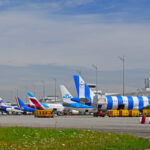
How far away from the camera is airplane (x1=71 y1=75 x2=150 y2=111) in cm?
9225

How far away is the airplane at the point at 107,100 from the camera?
92250 millimetres

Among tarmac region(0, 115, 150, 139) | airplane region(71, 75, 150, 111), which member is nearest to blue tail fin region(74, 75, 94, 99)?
airplane region(71, 75, 150, 111)

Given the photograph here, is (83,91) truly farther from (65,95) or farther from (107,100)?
(65,95)

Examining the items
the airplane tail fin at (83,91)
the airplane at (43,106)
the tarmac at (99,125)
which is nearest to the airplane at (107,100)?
the airplane tail fin at (83,91)

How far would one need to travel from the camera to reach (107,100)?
92562 mm

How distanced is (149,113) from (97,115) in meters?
10.3

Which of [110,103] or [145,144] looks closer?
[145,144]

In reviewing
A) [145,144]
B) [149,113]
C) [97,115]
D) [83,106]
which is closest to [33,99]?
[83,106]

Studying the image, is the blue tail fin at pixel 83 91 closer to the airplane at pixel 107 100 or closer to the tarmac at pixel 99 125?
the airplane at pixel 107 100

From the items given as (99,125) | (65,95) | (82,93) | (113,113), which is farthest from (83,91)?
(99,125)

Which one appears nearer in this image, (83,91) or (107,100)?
(107,100)

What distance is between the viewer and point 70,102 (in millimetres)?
99062

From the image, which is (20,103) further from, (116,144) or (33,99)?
(116,144)

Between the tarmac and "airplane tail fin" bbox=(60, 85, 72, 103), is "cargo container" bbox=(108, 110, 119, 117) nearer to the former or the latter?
"airplane tail fin" bbox=(60, 85, 72, 103)
